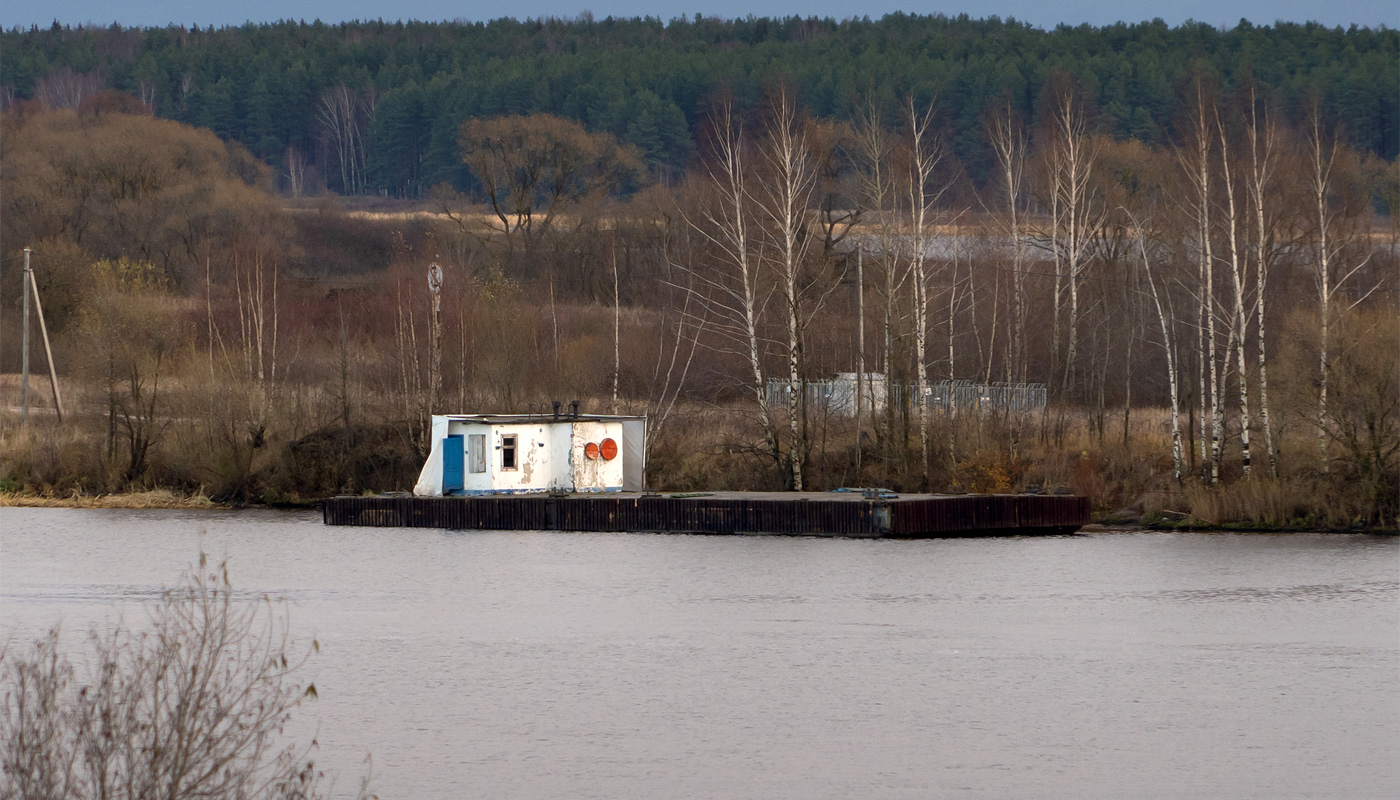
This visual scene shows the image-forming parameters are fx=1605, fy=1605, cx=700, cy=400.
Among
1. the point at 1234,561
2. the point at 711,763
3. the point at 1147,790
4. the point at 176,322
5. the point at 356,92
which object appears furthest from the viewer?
the point at 356,92

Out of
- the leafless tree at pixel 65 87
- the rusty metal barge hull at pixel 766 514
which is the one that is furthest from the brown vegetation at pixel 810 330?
the leafless tree at pixel 65 87

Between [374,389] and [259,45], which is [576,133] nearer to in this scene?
[374,389]

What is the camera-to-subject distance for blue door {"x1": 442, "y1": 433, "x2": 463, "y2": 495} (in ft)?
134

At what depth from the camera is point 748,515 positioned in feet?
123

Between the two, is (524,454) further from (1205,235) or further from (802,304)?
(1205,235)

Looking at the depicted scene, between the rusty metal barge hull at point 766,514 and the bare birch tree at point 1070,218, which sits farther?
the bare birch tree at point 1070,218

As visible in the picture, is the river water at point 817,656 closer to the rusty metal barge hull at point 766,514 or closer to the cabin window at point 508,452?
the rusty metal barge hull at point 766,514

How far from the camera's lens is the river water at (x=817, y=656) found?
54.6ft

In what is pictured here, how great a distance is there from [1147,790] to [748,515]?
22022 mm

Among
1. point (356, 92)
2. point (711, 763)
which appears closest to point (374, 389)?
point (711, 763)

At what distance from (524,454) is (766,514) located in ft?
23.5

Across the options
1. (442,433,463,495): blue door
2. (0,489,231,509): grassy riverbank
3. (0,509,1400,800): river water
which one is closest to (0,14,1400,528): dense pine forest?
(0,489,231,509): grassy riverbank

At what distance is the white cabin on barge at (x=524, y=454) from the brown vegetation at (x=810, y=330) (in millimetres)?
3942

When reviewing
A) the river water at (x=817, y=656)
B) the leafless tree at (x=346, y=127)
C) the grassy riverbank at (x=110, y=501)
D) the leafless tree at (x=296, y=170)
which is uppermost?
the leafless tree at (x=346, y=127)
